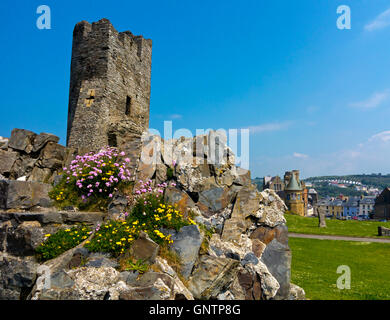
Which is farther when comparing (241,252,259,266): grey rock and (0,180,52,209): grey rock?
(0,180,52,209): grey rock

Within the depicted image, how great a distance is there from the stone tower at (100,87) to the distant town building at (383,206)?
74.8 meters

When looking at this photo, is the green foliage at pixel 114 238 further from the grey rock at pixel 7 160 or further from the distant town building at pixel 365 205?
the distant town building at pixel 365 205

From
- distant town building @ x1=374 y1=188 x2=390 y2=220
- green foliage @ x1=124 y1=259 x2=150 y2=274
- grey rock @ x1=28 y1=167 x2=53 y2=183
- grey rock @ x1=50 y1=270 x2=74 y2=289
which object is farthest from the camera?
distant town building @ x1=374 y1=188 x2=390 y2=220

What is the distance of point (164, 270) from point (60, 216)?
3626 millimetres

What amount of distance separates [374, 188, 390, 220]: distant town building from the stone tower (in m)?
74.8

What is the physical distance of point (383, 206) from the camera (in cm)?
7150

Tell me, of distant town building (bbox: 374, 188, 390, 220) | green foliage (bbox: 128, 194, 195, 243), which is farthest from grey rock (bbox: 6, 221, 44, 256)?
distant town building (bbox: 374, 188, 390, 220)

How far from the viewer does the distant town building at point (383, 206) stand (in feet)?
230

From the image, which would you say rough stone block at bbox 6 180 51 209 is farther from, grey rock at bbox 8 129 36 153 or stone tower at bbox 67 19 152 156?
stone tower at bbox 67 19 152 156

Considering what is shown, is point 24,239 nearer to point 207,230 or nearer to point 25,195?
point 25,195

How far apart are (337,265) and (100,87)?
17.7 meters

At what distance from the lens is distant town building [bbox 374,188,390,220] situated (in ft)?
230

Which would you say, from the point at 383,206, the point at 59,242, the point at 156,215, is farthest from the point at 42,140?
the point at 383,206
